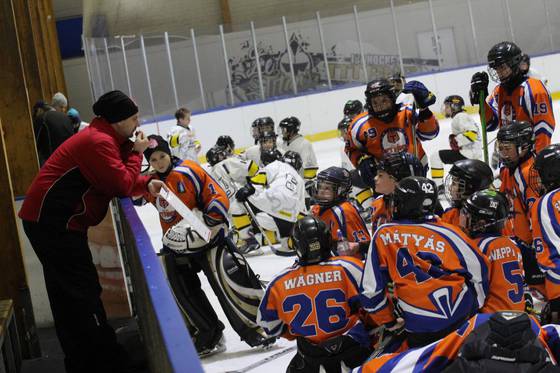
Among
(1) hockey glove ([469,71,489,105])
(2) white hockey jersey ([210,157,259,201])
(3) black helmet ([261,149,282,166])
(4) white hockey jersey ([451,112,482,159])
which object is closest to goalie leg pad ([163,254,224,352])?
(1) hockey glove ([469,71,489,105])

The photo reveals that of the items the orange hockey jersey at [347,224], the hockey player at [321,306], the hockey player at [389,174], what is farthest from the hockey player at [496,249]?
the orange hockey jersey at [347,224]

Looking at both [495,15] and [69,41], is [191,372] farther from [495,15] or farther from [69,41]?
[69,41]

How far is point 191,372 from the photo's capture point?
162 cm

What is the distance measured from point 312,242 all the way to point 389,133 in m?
2.32

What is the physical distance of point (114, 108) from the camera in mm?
3943

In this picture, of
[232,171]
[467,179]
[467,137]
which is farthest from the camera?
[467,137]

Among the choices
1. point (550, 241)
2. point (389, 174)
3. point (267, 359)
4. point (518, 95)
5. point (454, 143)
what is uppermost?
point (518, 95)

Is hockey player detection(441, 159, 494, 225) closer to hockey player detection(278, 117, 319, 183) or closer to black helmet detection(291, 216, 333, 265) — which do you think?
black helmet detection(291, 216, 333, 265)

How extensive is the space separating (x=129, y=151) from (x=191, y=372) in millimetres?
2589

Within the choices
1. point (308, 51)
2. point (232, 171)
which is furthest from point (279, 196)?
point (308, 51)

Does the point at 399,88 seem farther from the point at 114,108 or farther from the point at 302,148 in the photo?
the point at 302,148

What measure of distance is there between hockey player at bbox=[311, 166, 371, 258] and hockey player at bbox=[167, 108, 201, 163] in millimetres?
5664

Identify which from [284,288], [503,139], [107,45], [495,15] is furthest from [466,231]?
[495,15]

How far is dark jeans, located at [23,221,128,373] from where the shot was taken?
3.96 meters
